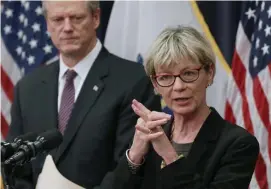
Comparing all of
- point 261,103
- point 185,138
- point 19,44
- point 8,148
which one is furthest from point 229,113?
point 8,148

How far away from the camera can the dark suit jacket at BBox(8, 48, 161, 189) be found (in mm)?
3111

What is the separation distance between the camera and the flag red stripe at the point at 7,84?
13.9 feet

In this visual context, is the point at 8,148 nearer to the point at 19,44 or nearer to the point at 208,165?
the point at 208,165

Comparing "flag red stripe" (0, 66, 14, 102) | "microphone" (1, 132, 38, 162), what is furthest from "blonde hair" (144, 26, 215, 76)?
"flag red stripe" (0, 66, 14, 102)

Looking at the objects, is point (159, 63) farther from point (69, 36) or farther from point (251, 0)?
point (251, 0)

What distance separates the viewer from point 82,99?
3225mm

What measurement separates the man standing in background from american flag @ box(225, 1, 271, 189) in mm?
515

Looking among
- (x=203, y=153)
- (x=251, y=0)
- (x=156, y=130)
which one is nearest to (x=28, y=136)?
(x=156, y=130)

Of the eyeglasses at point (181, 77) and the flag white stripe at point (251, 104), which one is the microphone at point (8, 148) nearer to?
the eyeglasses at point (181, 77)

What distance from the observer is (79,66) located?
11.0 feet

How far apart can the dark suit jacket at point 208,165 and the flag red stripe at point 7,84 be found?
2.11 meters

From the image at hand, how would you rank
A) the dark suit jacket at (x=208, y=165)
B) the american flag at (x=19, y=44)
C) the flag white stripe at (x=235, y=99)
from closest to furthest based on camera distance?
the dark suit jacket at (x=208, y=165), the flag white stripe at (x=235, y=99), the american flag at (x=19, y=44)

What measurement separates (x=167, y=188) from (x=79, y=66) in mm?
1368

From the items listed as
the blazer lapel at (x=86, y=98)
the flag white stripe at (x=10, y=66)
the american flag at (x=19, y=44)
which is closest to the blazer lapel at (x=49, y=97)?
the blazer lapel at (x=86, y=98)
